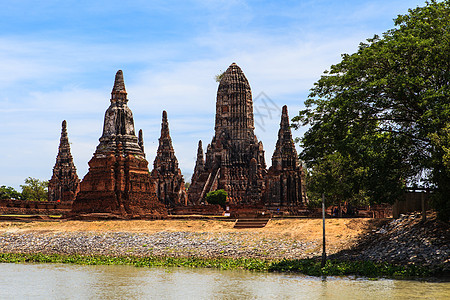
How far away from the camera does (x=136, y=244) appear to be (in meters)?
30.7

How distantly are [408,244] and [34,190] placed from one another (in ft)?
222

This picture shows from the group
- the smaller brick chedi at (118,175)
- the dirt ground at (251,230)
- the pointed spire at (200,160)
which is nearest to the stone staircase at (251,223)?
the dirt ground at (251,230)

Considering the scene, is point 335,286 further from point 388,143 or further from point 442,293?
→ point 388,143

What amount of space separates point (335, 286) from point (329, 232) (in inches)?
376

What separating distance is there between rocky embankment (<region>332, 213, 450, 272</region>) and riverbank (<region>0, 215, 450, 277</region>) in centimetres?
4

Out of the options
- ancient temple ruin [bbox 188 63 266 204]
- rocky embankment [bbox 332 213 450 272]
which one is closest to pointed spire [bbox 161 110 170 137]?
ancient temple ruin [bbox 188 63 266 204]

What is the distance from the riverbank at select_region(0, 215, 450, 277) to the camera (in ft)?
78.2

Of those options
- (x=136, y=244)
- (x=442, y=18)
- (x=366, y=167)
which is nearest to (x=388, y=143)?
(x=366, y=167)

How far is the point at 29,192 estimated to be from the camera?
3214 inches

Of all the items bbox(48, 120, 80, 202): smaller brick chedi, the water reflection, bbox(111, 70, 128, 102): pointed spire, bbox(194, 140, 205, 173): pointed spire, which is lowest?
the water reflection

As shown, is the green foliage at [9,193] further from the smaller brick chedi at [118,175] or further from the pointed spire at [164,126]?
the smaller brick chedi at [118,175]

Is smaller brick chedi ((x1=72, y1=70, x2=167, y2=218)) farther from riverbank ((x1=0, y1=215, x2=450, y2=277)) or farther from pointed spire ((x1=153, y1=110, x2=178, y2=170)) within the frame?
pointed spire ((x1=153, y1=110, x2=178, y2=170))

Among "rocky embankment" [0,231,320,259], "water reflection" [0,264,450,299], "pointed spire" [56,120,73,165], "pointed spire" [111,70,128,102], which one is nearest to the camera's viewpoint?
"water reflection" [0,264,450,299]

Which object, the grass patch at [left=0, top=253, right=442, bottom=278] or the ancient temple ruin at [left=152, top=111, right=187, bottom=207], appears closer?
the grass patch at [left=0, top=253, right=442, bottom=278]
